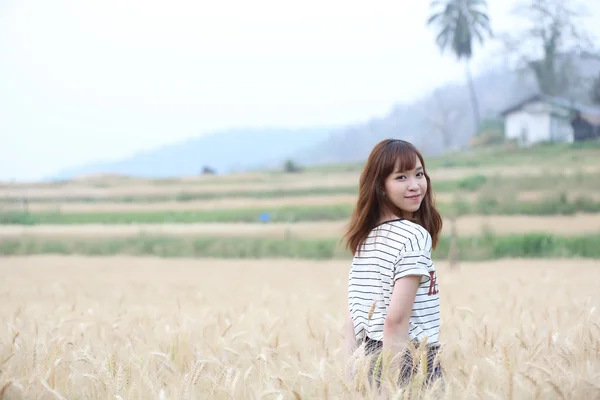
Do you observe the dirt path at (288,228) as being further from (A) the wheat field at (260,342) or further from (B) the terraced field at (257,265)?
(A) the wheat field at (260,342)

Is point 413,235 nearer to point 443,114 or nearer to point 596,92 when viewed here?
point 596,92

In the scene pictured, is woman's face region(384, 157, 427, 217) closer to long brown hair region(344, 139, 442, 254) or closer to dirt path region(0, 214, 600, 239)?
long brown hair region(344, 139, 442, 254)

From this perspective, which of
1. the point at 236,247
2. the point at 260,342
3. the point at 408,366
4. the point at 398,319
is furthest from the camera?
the point at 236,247

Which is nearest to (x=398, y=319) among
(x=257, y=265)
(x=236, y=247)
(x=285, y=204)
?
(x=257, y=265)

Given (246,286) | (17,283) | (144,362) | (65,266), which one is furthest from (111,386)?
(65,266)

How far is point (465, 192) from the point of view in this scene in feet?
26.4

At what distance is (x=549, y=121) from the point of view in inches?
338

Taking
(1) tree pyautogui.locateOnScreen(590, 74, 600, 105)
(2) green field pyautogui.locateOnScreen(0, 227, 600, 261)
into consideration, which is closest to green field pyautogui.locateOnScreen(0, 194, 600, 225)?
(2) green field pyautogui.locateOnScreen(0, 227, 600, 261)

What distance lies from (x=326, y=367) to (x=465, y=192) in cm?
653

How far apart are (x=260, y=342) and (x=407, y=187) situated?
0.94 meters

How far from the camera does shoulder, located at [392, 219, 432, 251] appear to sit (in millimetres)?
1771

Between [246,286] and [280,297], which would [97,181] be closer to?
[246,286]

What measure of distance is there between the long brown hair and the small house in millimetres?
6771

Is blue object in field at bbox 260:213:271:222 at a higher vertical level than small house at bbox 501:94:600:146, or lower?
lower
